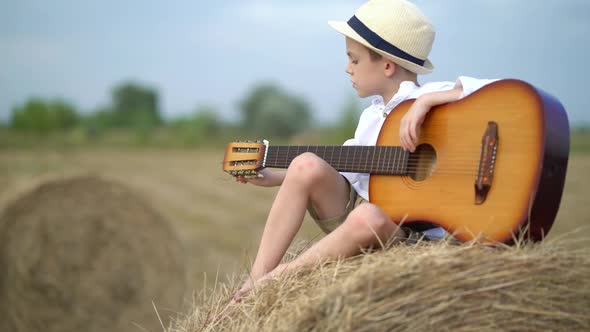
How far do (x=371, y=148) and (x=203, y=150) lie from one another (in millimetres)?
8213

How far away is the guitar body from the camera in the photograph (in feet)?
6.62

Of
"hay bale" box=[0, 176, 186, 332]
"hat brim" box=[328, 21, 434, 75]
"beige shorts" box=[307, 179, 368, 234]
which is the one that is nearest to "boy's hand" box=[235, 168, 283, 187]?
"beige shorts" box=[307, 179, 368, 234]

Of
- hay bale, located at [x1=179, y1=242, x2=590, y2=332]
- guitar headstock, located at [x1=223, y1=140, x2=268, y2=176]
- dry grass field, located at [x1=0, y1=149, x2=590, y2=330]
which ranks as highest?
guitar headstock, located at [x1=223, y1=140, x2=268, y2=176]

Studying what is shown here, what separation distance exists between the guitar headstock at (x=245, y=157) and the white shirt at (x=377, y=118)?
0.34 metres

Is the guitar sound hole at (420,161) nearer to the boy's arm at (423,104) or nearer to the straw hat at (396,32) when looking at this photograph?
the boy's arm at (423,104)

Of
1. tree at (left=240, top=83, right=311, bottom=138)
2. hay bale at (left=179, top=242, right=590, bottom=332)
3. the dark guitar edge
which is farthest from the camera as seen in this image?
tree at (left=240, top=83, right=311, bottom=138)

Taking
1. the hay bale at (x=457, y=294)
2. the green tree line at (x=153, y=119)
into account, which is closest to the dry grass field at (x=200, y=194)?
the green tree line at (x=153, y=119)

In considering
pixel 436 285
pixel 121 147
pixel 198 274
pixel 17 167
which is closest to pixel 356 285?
pixel 436 285

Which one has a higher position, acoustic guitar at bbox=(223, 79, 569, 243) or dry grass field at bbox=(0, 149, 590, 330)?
acoustic guitar at bbox=(223, 79, 569, 243)

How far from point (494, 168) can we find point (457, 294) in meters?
0.43

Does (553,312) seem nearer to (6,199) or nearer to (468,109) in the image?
(468,109)

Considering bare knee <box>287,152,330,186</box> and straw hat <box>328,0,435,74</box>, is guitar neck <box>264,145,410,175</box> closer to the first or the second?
bare knee <box>287,152,330,186</box>

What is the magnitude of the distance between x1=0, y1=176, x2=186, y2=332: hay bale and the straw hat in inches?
99.0

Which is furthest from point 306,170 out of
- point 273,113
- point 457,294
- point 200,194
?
point 273,113
